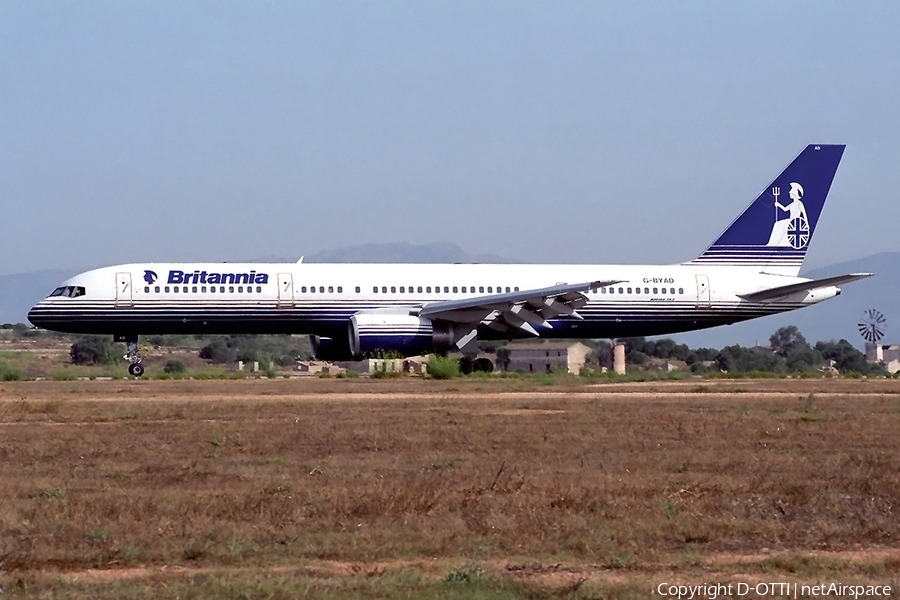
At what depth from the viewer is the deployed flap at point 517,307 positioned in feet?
122

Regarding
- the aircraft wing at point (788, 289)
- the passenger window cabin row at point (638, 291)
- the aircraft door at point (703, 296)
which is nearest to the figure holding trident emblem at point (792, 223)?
the aircraft wing at point (788, 289)

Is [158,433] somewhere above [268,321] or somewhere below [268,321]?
below

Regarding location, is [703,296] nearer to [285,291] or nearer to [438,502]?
[285,291]

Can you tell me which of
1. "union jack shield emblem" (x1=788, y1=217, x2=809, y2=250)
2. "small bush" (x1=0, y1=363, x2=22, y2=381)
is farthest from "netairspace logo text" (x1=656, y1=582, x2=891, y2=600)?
"union jack shield emblem" (x1=788, y1=217, x2=809, y2=250)

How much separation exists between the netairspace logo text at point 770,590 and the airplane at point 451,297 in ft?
92.7

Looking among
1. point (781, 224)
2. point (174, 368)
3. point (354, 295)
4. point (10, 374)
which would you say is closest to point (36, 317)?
point (10, 374)

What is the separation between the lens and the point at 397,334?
37.2m

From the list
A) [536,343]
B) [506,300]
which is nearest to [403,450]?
[506,300]

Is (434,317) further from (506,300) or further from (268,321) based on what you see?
(268,321)

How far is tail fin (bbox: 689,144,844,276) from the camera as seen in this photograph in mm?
42969

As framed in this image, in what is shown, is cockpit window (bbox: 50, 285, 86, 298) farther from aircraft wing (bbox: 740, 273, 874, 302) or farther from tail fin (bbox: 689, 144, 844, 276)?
aircraft wing (bbox: 740, 273, 874, 302)

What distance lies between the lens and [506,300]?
122 feet

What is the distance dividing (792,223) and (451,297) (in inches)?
479

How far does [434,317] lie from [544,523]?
2735cm
